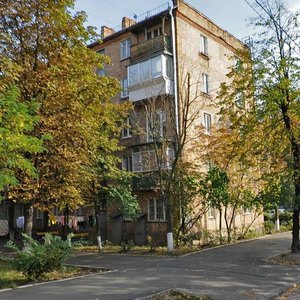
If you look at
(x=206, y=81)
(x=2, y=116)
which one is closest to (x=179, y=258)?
(x=2, y=116)

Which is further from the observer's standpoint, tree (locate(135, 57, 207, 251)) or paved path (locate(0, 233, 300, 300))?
tree (locate(135, 57, 207, 251))

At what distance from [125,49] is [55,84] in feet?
56.0

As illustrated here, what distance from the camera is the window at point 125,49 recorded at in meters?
30.0

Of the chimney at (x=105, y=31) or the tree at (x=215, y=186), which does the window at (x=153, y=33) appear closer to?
the chimney at (x=105, y=31)

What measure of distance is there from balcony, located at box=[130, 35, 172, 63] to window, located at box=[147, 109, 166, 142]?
619cm

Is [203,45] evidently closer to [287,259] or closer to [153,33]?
[153,33]

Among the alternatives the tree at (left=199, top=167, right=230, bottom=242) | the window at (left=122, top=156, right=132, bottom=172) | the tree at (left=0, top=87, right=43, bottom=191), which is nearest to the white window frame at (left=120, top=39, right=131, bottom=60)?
the window at (left=122, top=156, right=132, bottom=172)

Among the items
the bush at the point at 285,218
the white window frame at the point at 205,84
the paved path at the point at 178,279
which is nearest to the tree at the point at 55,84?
the paved path at the point at 178,279

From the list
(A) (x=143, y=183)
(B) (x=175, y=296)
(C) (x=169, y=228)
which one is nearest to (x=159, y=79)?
(A) (x=143, y=183)

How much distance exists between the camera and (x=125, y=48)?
30281mm

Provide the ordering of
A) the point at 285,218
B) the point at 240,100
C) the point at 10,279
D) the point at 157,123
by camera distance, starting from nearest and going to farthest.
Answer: the point at 10,279 < the point at 240,100 < the point at 157,123 < the point at 285,218

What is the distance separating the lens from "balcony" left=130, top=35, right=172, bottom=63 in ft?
86.0

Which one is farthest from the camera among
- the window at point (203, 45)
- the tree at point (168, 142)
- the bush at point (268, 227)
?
the window at point (203, 45)

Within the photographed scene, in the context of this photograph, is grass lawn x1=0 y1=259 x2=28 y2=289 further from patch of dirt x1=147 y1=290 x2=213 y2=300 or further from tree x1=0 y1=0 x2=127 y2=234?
patch of dirt x1=147 y1=290 x2=213 y2=300
